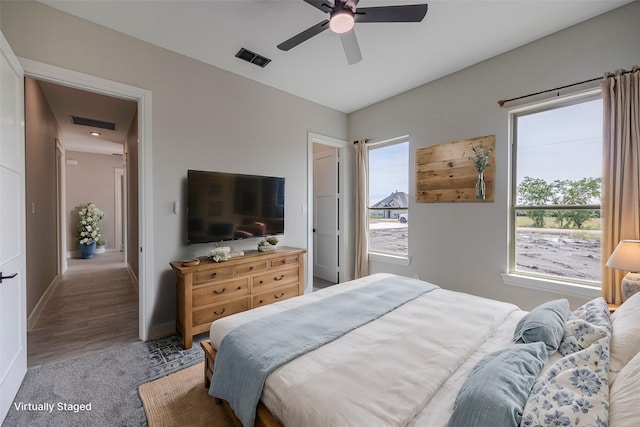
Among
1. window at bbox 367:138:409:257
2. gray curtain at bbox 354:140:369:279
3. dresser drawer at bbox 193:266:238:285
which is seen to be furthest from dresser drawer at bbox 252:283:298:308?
window at bbox 367:138:409:257

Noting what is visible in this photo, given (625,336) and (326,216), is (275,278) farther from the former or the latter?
(625,336)

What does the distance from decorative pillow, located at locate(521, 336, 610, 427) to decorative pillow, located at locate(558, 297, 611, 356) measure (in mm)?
200

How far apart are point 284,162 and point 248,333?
102 inches

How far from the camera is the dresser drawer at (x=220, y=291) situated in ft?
8.23

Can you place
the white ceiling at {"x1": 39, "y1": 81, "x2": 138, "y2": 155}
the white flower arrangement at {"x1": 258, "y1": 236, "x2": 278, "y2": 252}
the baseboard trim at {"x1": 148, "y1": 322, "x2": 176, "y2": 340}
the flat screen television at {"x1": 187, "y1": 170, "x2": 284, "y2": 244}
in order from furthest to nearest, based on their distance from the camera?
1. the white ceiling at {"x1": 39, "y1": 81, "x2": 138, "y2": 155}
2. the white flower arrangement at {"x1": 258, "y1": 236, "x2": 278, "y2": 252}
3. the flat screen television at {"x1": 187, "y1": 170, "x2": 284, "y2": 244}
4. the baseboard trim at {"x1": 148, "y1": 322, "x2": 176, "y2": 340}

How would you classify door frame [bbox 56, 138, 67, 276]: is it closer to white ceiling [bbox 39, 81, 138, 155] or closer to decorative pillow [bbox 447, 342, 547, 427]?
white ceiling [bbox 39, 81, 138, 155]

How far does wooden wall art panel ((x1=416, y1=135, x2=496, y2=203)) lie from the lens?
9.69 ft

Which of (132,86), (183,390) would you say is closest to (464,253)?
(183,390)

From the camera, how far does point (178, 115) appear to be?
9.14ft

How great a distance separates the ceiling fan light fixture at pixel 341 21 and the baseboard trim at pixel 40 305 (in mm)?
3989

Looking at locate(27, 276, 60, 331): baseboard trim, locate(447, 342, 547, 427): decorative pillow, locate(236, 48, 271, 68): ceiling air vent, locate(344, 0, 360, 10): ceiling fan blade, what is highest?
locate(236, 48, 271, 68): ceiling air vent

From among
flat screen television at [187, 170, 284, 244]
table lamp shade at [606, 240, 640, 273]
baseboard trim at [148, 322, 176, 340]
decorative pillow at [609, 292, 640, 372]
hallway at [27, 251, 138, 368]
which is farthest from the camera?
flat screen television at [187, 170, 284, 244]

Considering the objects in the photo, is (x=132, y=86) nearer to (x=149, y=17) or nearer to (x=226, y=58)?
(x=149, y=17)

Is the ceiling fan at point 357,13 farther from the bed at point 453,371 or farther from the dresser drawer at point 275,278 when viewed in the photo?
the dresser drawer at point 275,278
